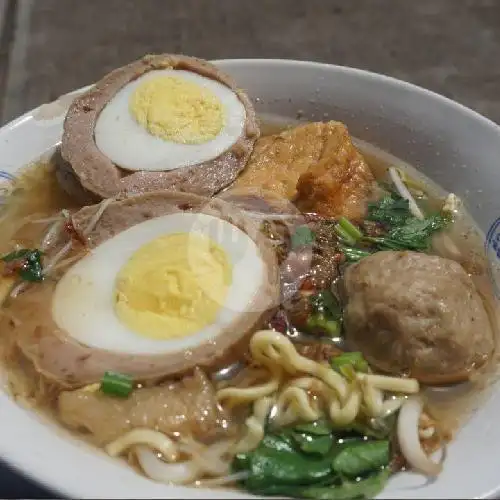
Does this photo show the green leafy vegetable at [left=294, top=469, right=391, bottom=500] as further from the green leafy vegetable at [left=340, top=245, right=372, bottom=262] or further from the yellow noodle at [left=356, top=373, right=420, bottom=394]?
the green leafy vegetable at [left=340, top=245, right=372, bottom=262]

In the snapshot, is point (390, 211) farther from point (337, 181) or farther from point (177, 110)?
point (177, 110)

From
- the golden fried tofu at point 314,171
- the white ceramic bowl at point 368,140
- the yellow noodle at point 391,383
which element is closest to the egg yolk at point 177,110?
the golden fried tofu at point 314,171

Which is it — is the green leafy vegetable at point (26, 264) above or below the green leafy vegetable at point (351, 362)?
below

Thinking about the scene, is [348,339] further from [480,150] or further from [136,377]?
[480,150]

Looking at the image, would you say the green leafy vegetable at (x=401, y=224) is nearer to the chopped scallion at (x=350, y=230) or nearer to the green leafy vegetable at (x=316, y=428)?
the chopped scallion at (x=350, y=230)

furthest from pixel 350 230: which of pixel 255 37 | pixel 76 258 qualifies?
pixel 255 37
